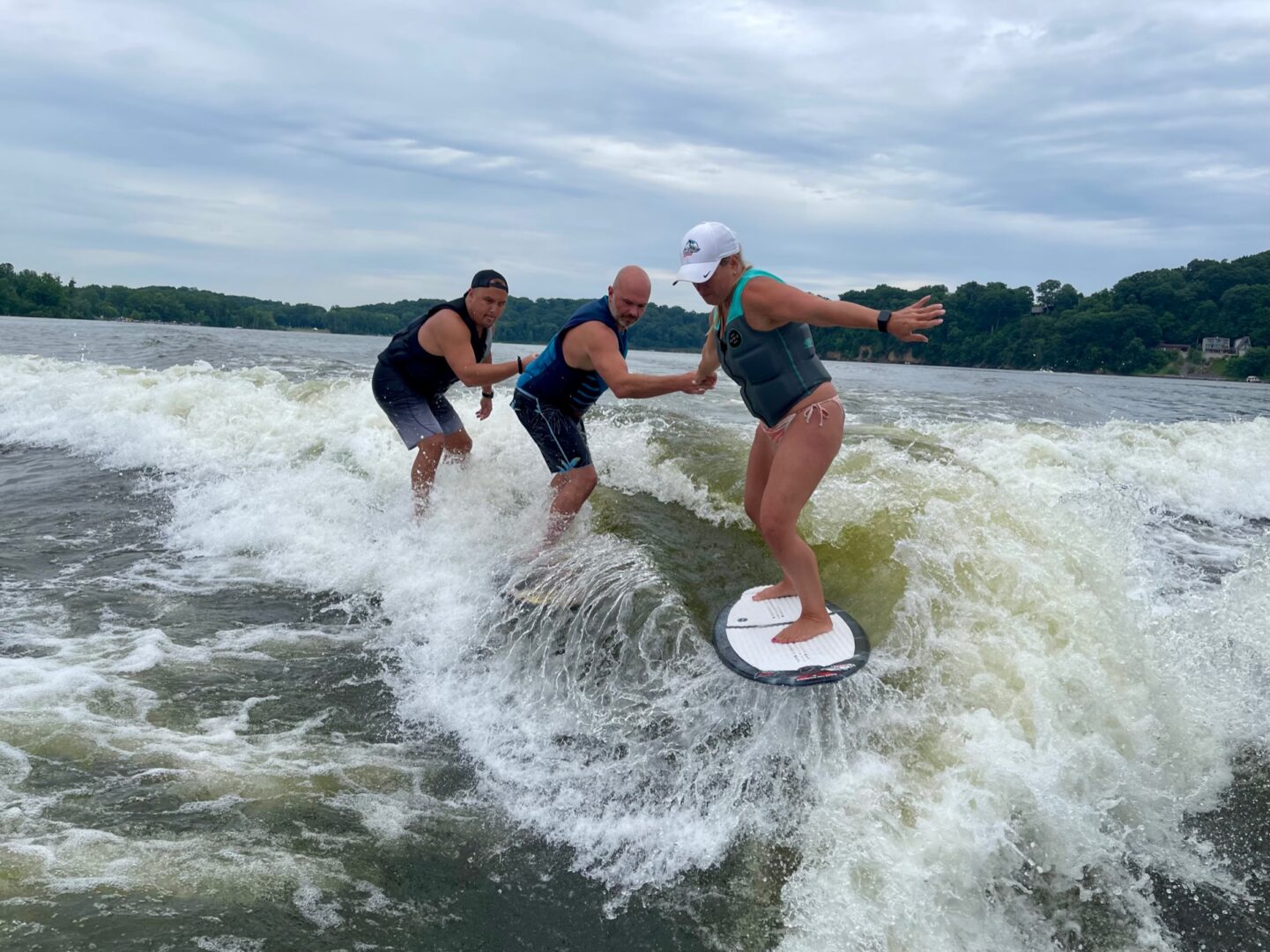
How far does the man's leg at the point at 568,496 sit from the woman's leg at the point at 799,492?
1858 mm

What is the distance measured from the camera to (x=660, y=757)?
3895 millimetres

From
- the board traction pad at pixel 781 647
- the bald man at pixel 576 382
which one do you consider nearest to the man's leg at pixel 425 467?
the bald man at pixel 576 382

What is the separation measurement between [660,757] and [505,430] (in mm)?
5071

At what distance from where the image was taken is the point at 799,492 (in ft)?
13.4

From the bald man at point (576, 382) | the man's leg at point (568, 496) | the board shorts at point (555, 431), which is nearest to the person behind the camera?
the bald man at point (576, 382)

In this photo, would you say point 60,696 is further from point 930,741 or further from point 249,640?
point 930,741

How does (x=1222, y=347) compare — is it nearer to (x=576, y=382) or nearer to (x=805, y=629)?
(x=576, y=382)

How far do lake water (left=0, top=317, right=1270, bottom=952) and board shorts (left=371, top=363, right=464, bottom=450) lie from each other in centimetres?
63

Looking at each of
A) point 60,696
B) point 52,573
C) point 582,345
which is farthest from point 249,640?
point 582,345

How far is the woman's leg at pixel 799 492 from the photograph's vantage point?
4070mm

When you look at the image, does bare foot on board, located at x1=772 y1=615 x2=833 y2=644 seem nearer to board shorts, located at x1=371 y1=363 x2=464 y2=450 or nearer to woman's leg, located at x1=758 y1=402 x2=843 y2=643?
woman's leg, located at x1=758 y1=402 x2=843 y2=643

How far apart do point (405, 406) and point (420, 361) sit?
40 cm

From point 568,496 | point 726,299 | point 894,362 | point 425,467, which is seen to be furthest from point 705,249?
point 894,362

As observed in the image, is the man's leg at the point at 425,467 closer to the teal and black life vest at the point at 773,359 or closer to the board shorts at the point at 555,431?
the board shorts at the point at 555,431
